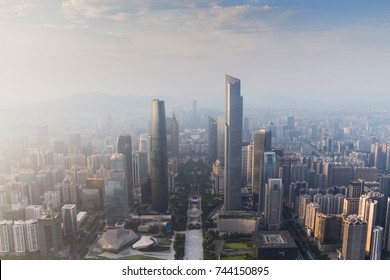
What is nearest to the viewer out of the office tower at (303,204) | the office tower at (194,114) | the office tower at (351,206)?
the office tower at (194,114)

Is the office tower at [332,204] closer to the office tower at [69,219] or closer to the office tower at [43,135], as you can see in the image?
the office tower at [69,219]

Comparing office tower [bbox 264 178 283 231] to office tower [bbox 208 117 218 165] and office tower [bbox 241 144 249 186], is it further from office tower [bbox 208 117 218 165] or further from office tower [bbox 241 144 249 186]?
office tower [bbox 208 117 218 165]

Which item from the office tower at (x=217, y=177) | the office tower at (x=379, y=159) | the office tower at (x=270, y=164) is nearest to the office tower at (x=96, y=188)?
the office tower at (x=217, y=177)

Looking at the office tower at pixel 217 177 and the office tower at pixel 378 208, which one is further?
the office tower at pixel 217 177

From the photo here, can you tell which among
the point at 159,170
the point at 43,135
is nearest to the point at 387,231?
the point at 159,170

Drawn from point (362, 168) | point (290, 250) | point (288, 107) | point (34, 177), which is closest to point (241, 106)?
point (288, 107)

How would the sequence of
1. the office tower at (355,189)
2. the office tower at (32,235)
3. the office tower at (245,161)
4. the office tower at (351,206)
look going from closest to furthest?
the office tower at (32,235) < the office tower at (351,206) < the office tower at (355,189) < the office tower at (245,161)
